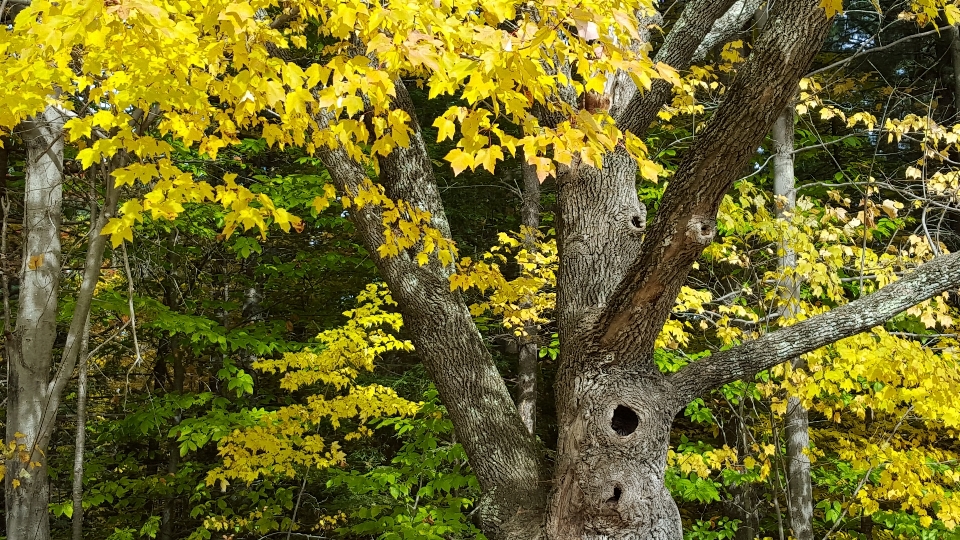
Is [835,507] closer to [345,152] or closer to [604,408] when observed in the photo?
[604,408]

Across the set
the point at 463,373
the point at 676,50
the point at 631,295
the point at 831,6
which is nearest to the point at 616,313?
the point at 631,295

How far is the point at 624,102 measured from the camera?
305cm

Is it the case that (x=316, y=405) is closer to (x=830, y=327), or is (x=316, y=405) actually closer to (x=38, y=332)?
(x=38, y=332)

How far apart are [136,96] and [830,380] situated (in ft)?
14.2

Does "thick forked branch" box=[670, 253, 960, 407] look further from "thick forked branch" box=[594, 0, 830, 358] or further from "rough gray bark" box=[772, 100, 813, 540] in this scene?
"rough gray bark" box=[772, 100, 813, 540]

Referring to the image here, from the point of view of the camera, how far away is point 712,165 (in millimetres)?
2049

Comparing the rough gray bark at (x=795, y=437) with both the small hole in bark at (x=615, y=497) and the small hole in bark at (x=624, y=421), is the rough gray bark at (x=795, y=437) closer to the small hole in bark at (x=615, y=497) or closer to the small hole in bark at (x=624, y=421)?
the small hole in bark at (x=624, y=421)

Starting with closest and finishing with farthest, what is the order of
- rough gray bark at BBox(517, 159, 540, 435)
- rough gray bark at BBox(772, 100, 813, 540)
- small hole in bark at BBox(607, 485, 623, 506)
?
small hole in bark at BBox(607, 485, 623, 506) → rough gray bark at BBox(772, 100, 813, 540) → rough gray bark at BBox(517, 159, 540, 435)

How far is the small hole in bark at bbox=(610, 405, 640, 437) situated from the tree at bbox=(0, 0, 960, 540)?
10mm

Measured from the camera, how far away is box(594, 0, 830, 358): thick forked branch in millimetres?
1919

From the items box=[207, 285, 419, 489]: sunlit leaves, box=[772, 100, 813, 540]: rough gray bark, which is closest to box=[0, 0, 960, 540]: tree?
box=[772, 100, 813, 540]: rough gray bark

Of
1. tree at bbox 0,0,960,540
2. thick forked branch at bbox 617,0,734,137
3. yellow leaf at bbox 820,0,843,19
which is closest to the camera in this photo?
yellow leaf at bbox 820,0,843,19

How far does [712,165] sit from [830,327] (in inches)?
35.6

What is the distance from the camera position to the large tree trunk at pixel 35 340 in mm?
3814
